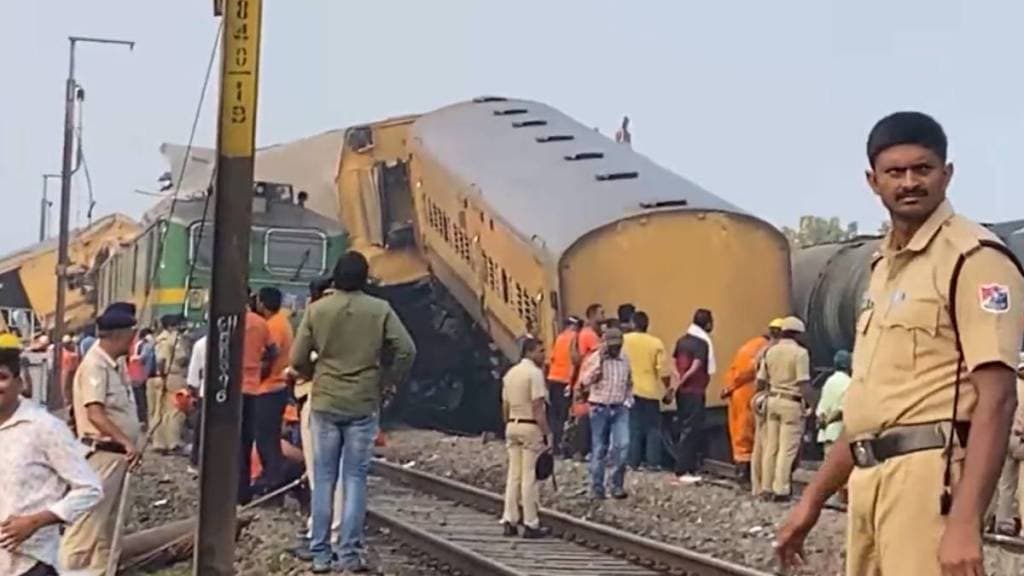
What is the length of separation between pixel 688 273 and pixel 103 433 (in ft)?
35.9

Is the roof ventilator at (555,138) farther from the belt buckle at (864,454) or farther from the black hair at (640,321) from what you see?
the belt buckle at (864,454)

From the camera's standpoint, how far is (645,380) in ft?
55.0

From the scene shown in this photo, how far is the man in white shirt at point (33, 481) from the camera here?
5.56 metres

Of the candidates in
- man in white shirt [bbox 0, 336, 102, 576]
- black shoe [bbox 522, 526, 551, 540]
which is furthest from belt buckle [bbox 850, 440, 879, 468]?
black shoe [bbox 522, 526, 551, 540]

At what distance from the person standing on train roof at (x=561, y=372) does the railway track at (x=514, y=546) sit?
2.45 m

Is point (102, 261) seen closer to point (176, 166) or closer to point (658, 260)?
point (176, 166)

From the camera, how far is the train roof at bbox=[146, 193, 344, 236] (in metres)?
22.6

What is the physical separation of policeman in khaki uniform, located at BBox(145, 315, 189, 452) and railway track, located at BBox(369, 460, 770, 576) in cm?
495

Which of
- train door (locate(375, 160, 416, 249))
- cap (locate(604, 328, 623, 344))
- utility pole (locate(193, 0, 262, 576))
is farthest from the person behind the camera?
train door (locate(375, 160, 416, 249))

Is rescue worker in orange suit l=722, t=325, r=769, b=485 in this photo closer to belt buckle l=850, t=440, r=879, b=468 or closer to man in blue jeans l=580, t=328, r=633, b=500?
man in blue jeans l=580, t=328, r=633, b=500

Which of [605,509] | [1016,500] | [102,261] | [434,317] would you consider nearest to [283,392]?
[605,509]

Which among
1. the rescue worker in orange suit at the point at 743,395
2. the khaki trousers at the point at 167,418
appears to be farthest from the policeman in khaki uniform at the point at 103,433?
the khaki trousers at the point at 167,418

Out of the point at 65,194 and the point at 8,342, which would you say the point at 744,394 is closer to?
the point at 8,342

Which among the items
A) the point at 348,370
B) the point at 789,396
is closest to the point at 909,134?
the point at 348,370
